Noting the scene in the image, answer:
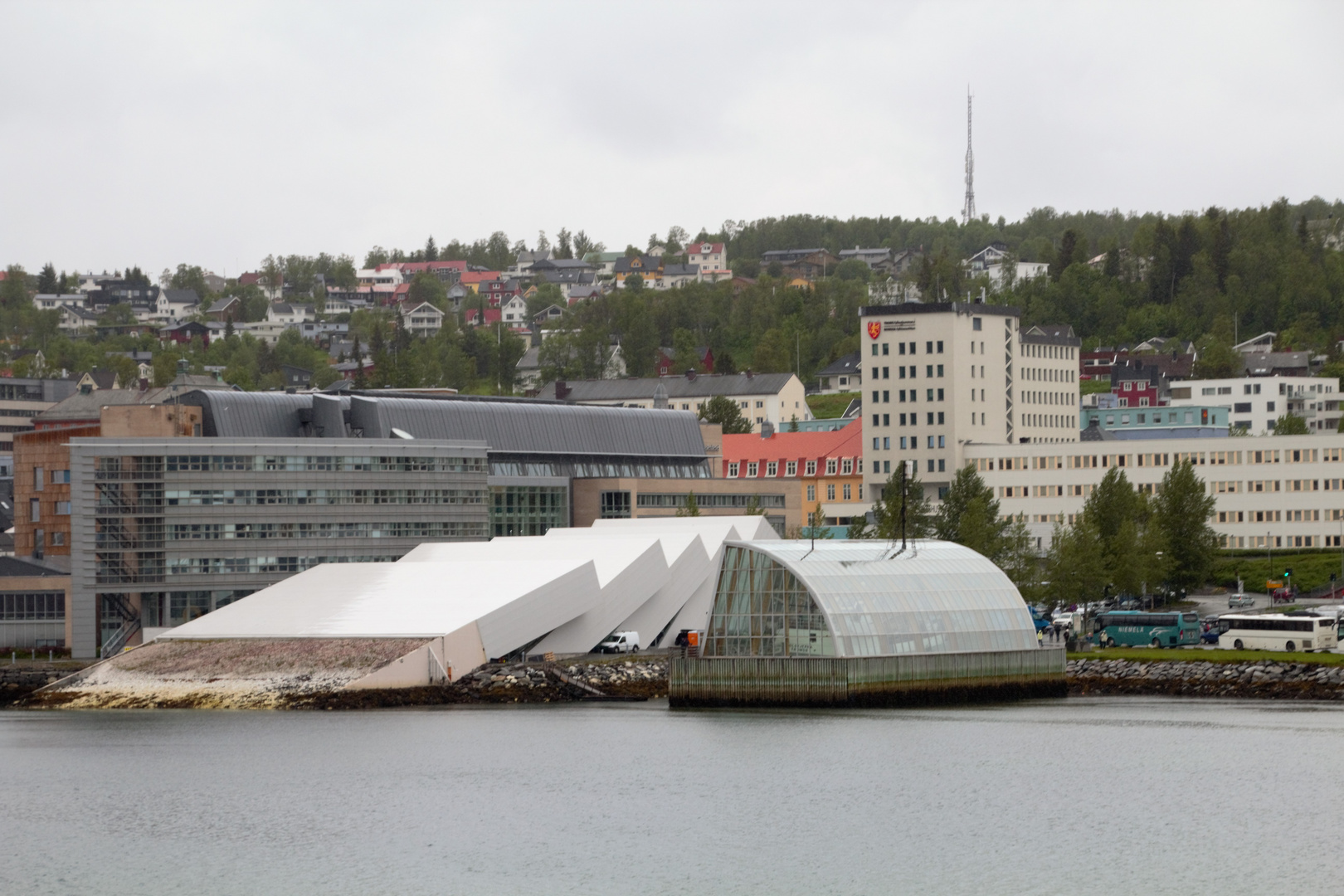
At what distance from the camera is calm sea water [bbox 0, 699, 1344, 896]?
128ft

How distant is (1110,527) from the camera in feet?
318

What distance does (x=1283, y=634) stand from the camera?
72.8m

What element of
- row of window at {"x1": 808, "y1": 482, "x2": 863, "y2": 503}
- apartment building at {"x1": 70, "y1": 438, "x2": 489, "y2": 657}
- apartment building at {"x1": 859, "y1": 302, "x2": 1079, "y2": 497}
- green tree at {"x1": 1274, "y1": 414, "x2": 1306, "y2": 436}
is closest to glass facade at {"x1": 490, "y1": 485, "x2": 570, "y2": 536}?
apartment building at {"x1": 70, "y1": 438, "x2": 489, "y2": 657}

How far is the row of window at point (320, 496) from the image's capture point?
82.2 metres

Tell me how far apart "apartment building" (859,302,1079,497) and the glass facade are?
119 feet

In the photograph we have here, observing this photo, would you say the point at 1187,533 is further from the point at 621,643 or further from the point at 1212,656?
the point at 621,643

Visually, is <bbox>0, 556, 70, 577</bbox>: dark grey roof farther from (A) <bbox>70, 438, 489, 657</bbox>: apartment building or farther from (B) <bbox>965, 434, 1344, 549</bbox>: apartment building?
(B) <bbox>965, 434, 1344, 549</bbox>: apartment building

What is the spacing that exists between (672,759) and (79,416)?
9216 cm

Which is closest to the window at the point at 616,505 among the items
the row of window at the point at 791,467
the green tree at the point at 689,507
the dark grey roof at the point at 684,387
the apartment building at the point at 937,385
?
the green tree at the point at 689,507

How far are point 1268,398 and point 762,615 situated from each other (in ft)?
337

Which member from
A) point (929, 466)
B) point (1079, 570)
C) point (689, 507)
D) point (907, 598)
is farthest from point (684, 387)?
point (907, 598)

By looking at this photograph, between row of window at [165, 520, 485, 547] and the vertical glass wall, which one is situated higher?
row of window at [165, 520, 485, 547]

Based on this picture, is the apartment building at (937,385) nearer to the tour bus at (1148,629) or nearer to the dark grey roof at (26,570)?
the tour bus at (1148,629)

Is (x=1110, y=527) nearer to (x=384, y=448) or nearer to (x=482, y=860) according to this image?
(x=384, y=448)
